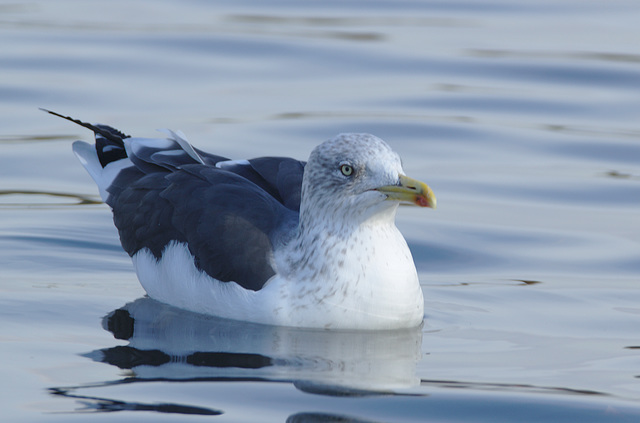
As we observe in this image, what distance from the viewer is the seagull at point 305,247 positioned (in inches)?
300

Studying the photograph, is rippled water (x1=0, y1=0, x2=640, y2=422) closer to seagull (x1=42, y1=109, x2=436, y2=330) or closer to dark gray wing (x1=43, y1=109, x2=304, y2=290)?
seagull (x1=42, y1=109, x2=436, y2=330)

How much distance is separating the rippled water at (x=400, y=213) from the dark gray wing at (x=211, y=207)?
369 mm

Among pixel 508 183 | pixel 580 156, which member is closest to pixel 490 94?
pixel 580 156

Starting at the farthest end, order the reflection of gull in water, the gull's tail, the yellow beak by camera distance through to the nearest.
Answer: the gull's tail → the yellow beak → the reflection of gull in water

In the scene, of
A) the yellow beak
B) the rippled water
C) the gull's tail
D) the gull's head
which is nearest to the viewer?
the rippled water

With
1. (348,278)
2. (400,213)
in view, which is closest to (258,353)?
(348,278)

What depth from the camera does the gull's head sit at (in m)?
7.41

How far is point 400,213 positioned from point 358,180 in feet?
10.5

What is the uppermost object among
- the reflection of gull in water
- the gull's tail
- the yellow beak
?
the gull's tail

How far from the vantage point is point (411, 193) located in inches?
289

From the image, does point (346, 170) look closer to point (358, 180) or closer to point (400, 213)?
point (358, 180)

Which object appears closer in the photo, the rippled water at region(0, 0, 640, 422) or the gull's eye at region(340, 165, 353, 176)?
the rippled water at region(0, 0, 640, 422)

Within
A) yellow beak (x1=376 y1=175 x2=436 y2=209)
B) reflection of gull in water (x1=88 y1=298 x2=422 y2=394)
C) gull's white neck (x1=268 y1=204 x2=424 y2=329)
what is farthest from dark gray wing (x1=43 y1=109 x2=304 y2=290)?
yellow beak (x1=376 y1=175 x2=436 y2=209)

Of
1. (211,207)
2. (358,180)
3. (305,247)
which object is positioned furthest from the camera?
(211,207)
